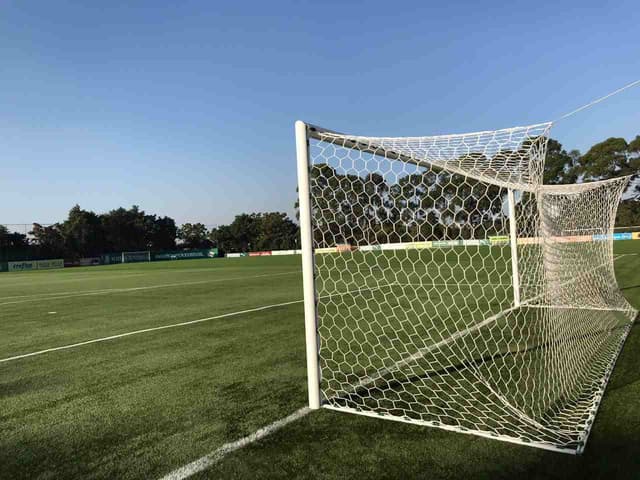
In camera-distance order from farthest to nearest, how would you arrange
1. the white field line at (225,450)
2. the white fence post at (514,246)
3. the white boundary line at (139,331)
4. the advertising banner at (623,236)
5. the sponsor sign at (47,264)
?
the sponsor sign at (47,264)
the advertising banner at (623,236)
the white fence post at (514,246)
the white boundary line at (139,331)
the white field line at (225,450)

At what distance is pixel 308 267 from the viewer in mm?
3088

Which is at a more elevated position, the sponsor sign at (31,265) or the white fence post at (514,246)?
the white fence post at (514,246)

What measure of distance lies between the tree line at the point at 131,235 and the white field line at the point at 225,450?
2010 inches

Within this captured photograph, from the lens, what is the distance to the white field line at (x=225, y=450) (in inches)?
87.0

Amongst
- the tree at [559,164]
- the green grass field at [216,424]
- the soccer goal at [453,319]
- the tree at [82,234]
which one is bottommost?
the green grass field at [216,424]

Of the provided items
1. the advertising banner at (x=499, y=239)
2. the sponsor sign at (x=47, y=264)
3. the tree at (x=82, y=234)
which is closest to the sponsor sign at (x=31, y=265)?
the sponsor sign at (x=47, y=264)

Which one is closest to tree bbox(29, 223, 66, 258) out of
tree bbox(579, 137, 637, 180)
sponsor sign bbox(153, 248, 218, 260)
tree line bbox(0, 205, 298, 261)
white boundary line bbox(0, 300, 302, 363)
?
tree line bbox(0, 205, 298, 261)

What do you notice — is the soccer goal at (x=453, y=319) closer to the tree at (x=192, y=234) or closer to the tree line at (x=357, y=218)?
the tree line at (x=357, y=218)

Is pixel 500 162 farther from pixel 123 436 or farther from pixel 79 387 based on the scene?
pixel 79 387

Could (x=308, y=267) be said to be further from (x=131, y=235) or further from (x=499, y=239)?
(x=131, y=235)

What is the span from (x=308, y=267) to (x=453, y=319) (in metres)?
3.73

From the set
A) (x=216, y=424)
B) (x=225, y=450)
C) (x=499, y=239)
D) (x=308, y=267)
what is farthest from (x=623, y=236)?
(x=225, y=450)

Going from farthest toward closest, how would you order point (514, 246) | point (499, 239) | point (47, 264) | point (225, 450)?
point (47, 264)
point (514, 246)
point (499, 239)
point (225, 450)

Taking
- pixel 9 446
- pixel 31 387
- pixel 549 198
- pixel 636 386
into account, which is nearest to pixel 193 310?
pixel 31 387
